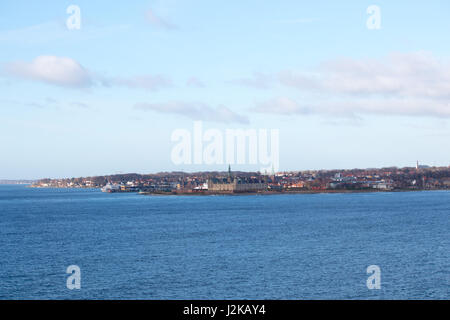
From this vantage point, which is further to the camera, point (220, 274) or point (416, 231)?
point (416, 231)

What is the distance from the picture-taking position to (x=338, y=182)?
193625 mm

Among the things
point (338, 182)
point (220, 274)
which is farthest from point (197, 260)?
point (338, 182)

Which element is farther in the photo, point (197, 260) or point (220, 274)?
point (197, 260)

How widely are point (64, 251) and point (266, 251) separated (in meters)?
15.5

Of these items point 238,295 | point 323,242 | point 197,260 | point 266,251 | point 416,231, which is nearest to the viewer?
point 238,295

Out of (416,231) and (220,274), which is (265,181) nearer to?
(416,231)

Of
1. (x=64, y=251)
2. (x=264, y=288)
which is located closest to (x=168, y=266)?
(x=264, y=288)

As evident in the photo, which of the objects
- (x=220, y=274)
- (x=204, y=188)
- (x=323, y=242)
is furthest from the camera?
(x=204, y=188)
